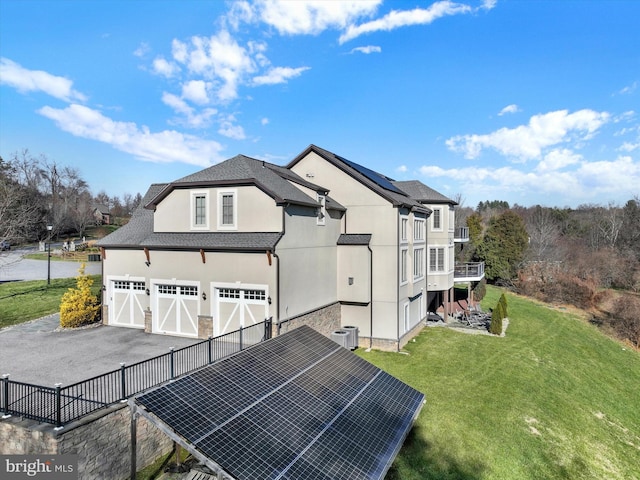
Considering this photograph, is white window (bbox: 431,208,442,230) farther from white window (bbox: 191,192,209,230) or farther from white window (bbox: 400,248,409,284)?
white window (bbox: 191,192,209,230)

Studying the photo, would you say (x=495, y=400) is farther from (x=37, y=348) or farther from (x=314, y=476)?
(x=37, y=348)

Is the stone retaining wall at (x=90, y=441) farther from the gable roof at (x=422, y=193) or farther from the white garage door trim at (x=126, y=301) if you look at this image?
the gable roof at (x=422, y=193)

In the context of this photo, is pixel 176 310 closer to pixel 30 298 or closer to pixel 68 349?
pixel 68 349

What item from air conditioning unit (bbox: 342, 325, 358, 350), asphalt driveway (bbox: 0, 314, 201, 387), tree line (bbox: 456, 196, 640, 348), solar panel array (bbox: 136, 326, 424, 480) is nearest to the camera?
solar panel array (bbox: 136, 326, 424, 480)

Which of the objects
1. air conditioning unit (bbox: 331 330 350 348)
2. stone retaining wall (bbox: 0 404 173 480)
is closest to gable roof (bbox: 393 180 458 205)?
air conditioning unit (bbox: 331 330 350 348)

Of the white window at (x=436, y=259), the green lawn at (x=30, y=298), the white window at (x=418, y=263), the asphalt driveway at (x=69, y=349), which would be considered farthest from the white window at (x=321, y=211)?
the green lawn at (x=30, y=298)

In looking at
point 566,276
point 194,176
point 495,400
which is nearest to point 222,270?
point 194,176
